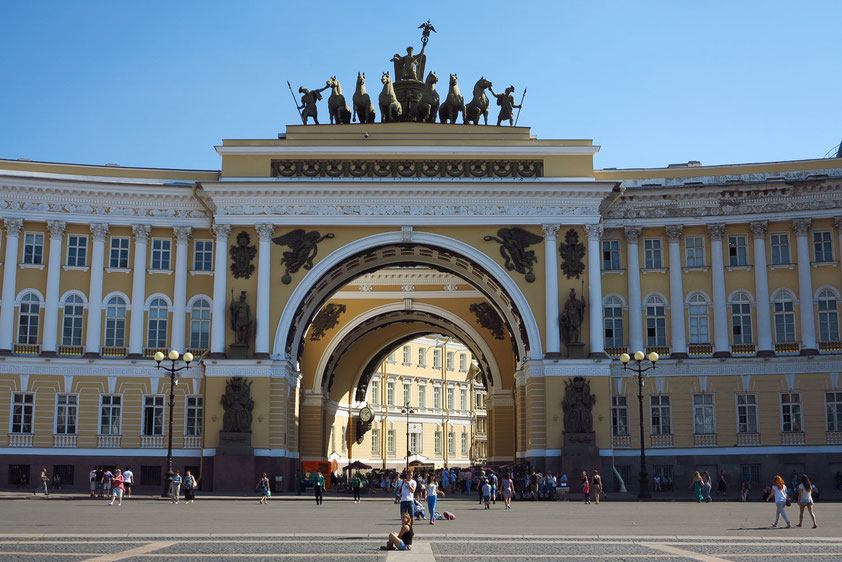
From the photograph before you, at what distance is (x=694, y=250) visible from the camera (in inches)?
2047

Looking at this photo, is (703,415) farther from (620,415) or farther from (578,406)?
(578,406)

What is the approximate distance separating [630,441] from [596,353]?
4.96 metres

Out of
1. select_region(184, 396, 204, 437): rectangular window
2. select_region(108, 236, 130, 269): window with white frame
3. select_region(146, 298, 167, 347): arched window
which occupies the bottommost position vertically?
select_region(184, 396, 204, 437): rectangular window

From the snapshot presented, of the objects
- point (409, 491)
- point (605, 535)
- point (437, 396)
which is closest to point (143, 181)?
point (409, 491)

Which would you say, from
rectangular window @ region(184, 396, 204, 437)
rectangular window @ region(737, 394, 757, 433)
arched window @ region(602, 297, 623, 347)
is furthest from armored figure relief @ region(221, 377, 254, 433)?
rectangular window @ region(737, 394, 757, 433)

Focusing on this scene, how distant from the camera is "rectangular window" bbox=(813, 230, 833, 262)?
50.6 metres

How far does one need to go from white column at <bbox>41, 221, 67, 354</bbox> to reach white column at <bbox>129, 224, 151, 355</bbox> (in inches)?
139

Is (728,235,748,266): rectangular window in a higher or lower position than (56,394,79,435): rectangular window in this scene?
higher

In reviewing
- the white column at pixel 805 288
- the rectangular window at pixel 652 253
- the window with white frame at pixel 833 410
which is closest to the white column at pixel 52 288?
the rectangular window at pixel 652 253

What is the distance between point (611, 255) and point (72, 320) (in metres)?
27.1

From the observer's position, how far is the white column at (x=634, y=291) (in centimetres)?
5125

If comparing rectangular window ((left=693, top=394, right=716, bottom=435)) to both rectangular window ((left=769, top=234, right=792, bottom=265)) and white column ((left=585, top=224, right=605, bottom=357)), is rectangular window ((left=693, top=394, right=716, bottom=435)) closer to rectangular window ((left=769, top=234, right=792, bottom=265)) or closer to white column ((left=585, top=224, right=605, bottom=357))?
white column ((left=585, top=224, right=605, bottom=357))

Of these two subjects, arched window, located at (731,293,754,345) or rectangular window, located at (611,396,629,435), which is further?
arched window, located at (731,293,754,345)

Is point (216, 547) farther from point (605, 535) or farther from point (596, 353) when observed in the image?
point (596, 353)
